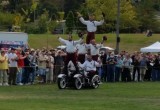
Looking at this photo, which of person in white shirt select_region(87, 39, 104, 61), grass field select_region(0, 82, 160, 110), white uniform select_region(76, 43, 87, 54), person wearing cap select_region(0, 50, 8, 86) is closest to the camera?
grass field select_region(0, 82, 160, 110)

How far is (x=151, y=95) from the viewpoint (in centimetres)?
2431

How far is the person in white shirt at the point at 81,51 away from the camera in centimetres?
2811

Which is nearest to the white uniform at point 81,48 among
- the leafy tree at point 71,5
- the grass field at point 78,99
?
the grass field at point 78,99

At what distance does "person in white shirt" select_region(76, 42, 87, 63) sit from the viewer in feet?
92.2

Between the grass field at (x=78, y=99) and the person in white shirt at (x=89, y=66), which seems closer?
the grass field at (x=78, y=99)

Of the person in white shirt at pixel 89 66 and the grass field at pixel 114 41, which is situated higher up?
the grass field at pixel 114 41

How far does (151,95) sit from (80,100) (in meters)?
4.04

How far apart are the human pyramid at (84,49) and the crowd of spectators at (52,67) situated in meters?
3.65

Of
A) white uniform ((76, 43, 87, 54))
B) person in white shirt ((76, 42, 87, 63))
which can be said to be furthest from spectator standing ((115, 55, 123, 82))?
white uniform ((76, 43, 87, 54))

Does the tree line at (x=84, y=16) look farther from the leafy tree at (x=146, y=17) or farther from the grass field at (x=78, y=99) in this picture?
the grass field at (x=78, y=99)

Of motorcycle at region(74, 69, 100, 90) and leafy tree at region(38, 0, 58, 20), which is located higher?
leafy tree at region(38, 0, 58, 20)

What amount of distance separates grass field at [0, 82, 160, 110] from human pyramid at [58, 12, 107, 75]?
55.9 inches

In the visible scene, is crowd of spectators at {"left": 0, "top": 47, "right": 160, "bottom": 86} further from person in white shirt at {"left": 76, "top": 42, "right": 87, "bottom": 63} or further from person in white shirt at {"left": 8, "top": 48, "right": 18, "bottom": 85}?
person in white shirt at {"left": 76, "top": 42, "right": 87, "bottom": 63}

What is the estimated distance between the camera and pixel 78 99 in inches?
870
